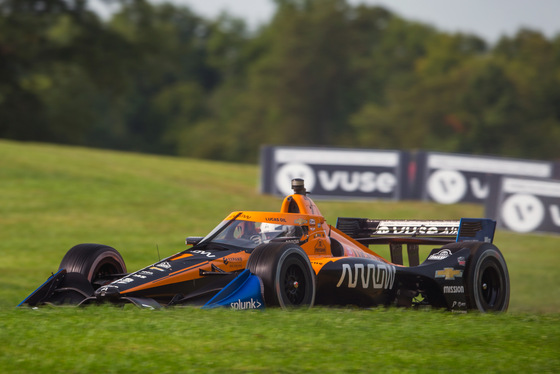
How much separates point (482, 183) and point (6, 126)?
2884 cm

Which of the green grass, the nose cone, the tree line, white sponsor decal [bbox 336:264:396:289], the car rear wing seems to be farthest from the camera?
the tree line

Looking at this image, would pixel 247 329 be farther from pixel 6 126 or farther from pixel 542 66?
pixel 542 66

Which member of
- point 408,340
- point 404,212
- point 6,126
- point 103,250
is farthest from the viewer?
point 6,126

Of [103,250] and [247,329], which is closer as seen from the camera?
[247,329]

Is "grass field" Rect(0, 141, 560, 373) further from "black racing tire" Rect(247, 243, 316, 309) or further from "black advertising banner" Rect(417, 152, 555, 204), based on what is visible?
"black advertising banner" Rect(417, 152, 555, 204)

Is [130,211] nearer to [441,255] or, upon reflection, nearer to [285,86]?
[441,255]

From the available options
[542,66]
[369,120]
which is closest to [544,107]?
[542,66]

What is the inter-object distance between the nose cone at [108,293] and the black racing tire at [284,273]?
1.32 meters

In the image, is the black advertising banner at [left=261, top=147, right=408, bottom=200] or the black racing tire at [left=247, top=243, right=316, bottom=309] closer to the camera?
the black racing tire at [left=247, top=243, right=316, bottom=309]

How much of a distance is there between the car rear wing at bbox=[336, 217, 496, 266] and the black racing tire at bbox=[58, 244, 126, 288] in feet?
10.8

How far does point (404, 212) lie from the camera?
25406 mm

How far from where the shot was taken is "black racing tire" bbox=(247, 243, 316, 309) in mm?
8336

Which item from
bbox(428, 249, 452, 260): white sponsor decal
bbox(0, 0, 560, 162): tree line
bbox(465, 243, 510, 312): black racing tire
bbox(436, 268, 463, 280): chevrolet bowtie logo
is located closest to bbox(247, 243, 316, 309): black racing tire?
bbox(436, 268, 463, 280): chevrolet bowtie logo

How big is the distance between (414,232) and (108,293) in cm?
453
